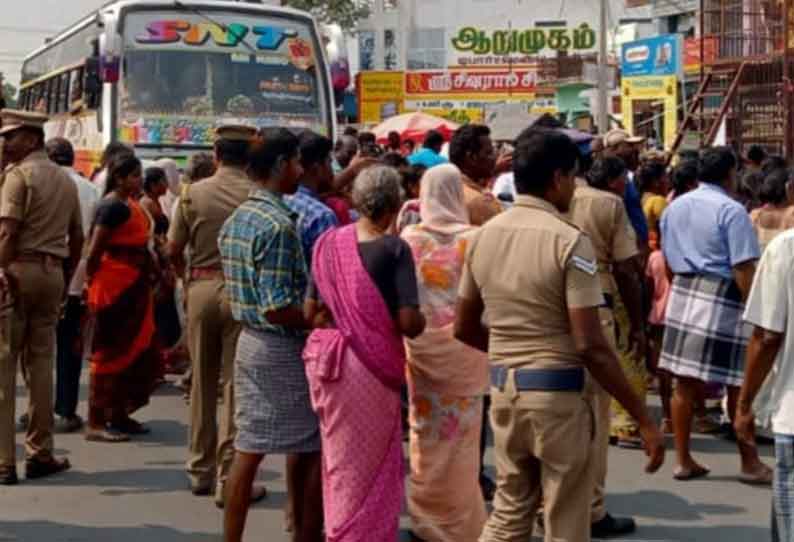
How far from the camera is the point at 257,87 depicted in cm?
1577

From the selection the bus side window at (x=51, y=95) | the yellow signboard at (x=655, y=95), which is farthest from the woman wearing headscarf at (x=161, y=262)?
the yellow signboard at (x=655, y=95)

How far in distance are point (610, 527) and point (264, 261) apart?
7.67 feet

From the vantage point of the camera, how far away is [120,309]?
9203 millimetres

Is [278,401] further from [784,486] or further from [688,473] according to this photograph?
[688,473]

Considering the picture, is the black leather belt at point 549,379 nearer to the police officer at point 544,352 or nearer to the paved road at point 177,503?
the police officer at point 544,352

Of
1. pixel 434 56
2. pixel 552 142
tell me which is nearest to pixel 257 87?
pixel 552 142

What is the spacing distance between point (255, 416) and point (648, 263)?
15.1 feet

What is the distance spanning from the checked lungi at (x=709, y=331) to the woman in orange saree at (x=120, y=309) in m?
3.37

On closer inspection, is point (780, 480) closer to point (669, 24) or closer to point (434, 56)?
point (669, 24)

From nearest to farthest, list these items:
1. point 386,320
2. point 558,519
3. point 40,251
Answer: point 558,519 < point 386,320 < point 40,251

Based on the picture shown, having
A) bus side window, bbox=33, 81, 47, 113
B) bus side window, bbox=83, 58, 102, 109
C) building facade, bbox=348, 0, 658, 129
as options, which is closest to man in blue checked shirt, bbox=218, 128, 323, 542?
bus side window, bbox=83, 58, 102, 109

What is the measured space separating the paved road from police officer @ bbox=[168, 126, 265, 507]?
0.38 metres

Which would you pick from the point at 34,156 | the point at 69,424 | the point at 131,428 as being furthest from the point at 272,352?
the point at 69,424

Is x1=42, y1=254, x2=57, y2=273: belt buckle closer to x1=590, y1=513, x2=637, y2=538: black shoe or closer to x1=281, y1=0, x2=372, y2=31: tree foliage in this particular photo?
x1=590, y1=513, x2=637, y2=538: black shoe
